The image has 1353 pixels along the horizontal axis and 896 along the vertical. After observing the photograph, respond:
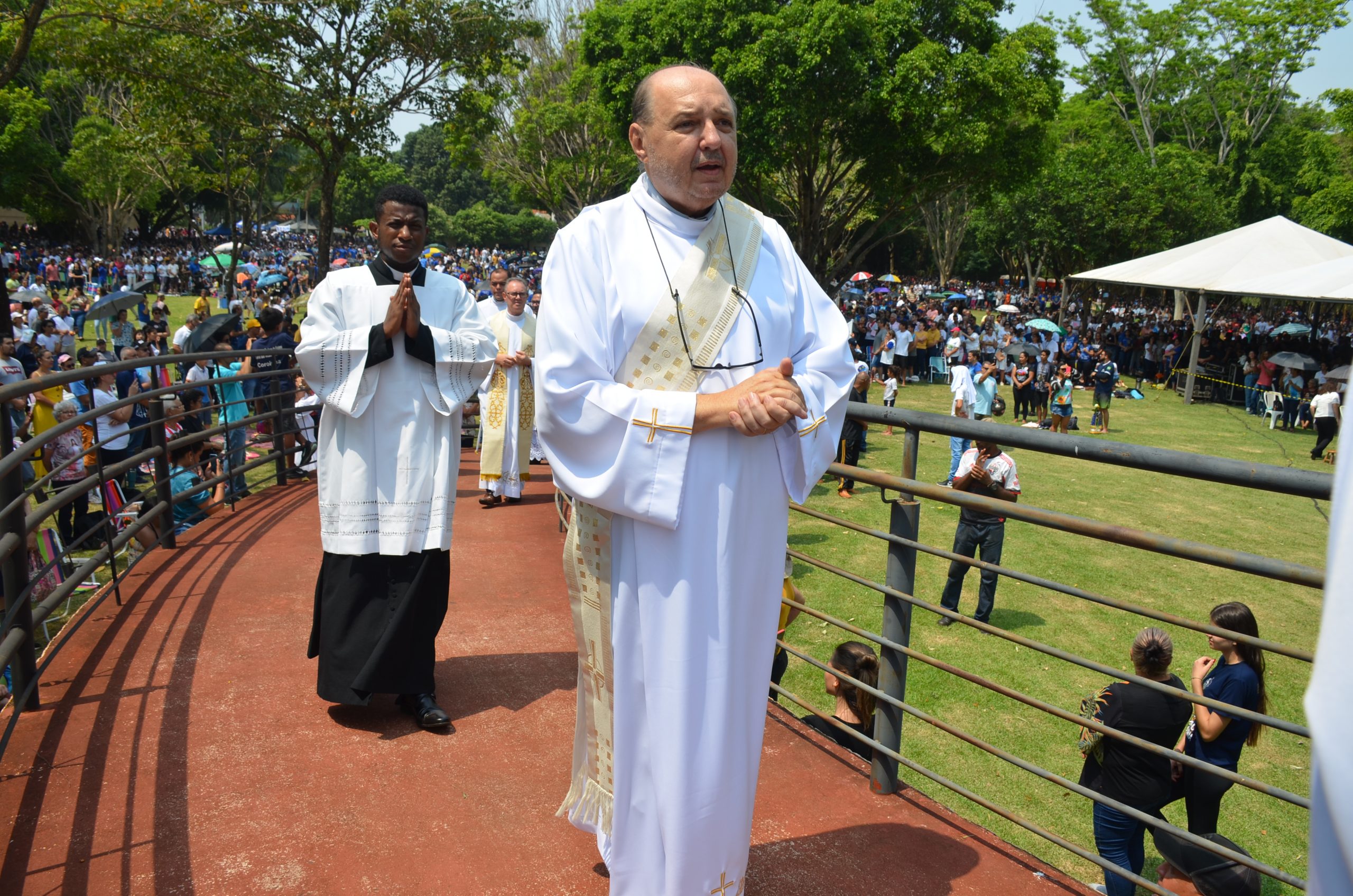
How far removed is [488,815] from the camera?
304 cm

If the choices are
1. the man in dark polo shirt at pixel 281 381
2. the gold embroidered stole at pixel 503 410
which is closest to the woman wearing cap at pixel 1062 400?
the gold embroidered stole at pixel 503 410

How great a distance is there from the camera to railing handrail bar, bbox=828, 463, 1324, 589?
2.17 metres

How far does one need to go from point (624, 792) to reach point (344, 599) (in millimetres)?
1759

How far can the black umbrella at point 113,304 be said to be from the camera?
60.7ft

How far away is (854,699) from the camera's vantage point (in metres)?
4.58

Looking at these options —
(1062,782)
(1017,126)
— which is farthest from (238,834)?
(1017,126)

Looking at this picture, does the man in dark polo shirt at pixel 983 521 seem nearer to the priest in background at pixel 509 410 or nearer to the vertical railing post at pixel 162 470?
the priest in background at pixel 509 410

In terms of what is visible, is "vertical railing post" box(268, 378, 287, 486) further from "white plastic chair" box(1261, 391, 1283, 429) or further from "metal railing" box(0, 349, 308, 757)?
"white plastic chair" box(1261, 391, 1283, 429)

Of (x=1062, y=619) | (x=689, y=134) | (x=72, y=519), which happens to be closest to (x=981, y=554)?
(x=1062, y=619)

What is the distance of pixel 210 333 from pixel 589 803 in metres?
11.4

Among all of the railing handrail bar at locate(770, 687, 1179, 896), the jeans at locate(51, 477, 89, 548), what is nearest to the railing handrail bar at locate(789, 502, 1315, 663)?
the railing handrail bar at locate(770, 687, 1179, 896)

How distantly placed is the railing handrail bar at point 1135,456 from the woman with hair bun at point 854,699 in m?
1.76

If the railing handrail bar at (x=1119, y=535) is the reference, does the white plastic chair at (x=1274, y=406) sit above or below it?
below

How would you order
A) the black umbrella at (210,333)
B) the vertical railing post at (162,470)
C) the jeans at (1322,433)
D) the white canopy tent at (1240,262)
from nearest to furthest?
1. the vertical railing post at (162,470)
2. the black umbrella at (210,333)
3. the jeans at (1322,433)
4. the white canopy tent at (1240,262)
